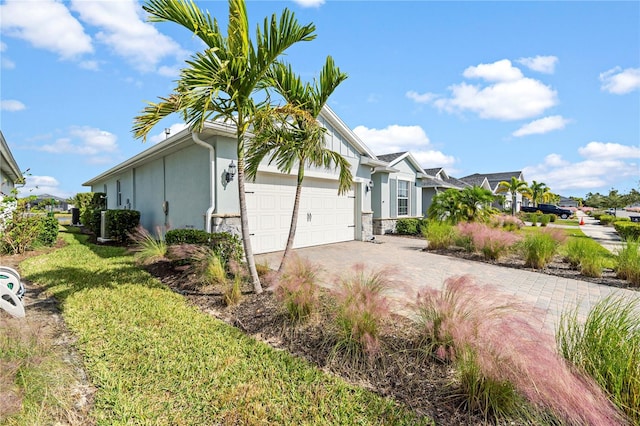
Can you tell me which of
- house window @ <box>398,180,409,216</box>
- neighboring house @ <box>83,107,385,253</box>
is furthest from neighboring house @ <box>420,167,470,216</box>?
neighboring house @ <box>83,107,385,253</box>

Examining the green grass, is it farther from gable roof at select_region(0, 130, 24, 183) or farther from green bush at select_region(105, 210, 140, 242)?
gable roof at select_region(0, 130, 24, 183)

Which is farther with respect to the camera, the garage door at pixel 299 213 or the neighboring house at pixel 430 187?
the neighboring house at pixel 430 187

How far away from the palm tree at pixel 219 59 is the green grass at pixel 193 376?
9.28 feet

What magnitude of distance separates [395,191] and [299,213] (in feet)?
26.2

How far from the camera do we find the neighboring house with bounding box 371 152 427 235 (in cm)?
1559

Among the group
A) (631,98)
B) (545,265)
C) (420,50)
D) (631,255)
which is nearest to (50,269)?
(420,50)

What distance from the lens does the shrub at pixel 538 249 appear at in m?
7.76

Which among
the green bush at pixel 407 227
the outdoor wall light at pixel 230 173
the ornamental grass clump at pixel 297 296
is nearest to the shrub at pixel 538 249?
the ornamental grass clump at pixel 297 296

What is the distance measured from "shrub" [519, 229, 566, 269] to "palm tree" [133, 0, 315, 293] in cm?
774

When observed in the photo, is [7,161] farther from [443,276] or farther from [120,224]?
[443,276]

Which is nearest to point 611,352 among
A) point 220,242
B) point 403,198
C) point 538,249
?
point 220,242

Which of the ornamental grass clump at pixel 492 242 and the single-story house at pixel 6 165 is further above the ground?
the single-story house at pixel 6 165

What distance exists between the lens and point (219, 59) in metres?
4.57

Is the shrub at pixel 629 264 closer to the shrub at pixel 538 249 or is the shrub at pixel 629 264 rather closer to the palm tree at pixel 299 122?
the shrub at pixel 538 249
